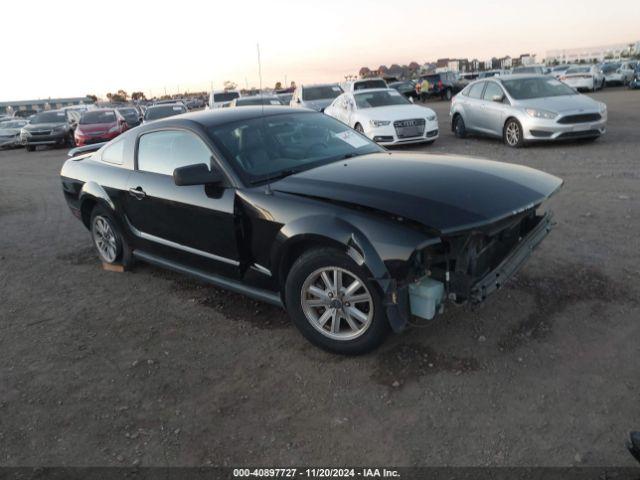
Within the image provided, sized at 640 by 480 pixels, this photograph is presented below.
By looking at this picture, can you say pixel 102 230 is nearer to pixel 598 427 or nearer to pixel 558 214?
pixel 598 427

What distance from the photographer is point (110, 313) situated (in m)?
4.54

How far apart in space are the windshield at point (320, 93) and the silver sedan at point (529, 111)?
7.03m

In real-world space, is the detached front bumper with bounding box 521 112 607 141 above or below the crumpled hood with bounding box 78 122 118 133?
below

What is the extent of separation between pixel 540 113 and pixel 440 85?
1033 inches

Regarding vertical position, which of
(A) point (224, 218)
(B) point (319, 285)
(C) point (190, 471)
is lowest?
(C) point (190, 471)

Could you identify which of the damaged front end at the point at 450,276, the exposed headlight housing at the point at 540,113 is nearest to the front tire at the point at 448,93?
the exposed headlight housing at the point at 540,113

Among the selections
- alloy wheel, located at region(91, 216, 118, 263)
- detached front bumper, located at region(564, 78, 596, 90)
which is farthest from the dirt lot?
detached front bumper, located at region(564, 78, 596, 90)

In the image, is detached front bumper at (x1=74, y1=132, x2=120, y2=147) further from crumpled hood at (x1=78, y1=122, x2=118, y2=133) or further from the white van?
the white van

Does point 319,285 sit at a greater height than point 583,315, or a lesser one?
greater

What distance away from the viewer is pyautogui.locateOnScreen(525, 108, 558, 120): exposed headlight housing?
35.6ft

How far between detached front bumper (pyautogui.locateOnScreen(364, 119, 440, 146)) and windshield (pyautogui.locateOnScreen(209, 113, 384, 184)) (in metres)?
7.31

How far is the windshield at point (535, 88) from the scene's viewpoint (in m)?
11.6

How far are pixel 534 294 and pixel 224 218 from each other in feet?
8.24

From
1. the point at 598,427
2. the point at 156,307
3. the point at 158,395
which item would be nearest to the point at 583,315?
the point at 598,427
